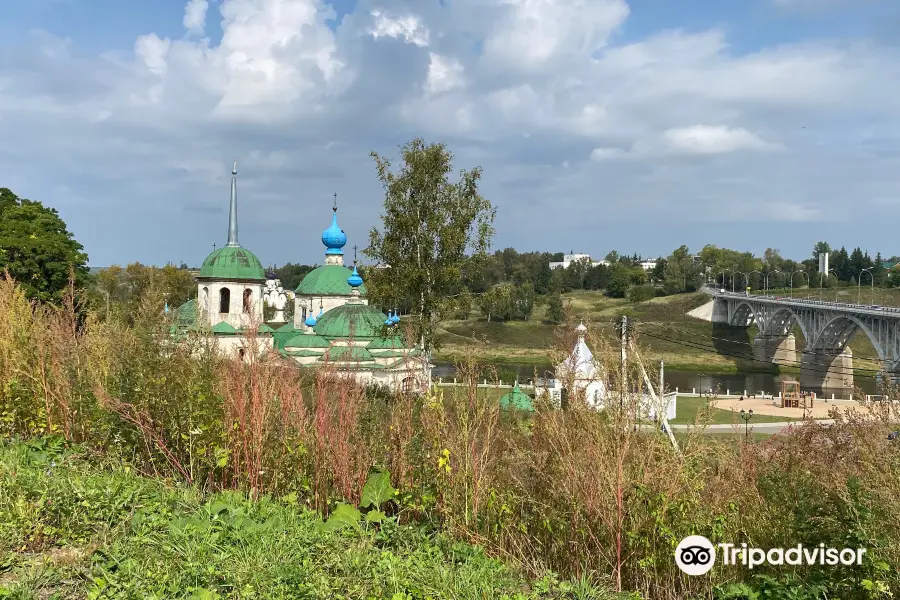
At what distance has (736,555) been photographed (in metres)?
5.02

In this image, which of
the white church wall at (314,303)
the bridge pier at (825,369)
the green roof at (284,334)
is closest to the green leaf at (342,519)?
the green roof at (284,334)

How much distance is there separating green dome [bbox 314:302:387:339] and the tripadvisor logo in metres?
26.7

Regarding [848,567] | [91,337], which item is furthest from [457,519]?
[91,337]

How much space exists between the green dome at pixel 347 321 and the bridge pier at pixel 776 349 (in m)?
50.8

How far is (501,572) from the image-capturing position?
4.77 metres

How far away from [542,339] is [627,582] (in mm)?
68403

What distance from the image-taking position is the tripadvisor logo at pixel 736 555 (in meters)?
4.72

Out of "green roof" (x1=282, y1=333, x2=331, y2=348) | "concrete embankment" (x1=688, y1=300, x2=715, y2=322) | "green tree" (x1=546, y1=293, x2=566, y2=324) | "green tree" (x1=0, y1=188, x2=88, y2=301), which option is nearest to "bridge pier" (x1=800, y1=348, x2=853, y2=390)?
"green tree" (x1=546, y1=293, x2=566, y2=324)

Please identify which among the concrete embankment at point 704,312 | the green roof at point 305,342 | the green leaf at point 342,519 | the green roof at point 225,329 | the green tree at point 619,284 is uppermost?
the green tree at point 619,284

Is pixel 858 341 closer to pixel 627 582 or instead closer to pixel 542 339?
pixel 542 339

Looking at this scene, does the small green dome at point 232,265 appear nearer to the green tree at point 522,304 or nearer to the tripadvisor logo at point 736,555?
the tripadvisor logo at point 736,555

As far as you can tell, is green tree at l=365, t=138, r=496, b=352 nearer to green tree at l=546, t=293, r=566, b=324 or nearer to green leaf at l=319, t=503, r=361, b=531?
green leaf at l=319, t=503, r=361, b=531

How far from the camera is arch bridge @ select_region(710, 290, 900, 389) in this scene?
51.5 m

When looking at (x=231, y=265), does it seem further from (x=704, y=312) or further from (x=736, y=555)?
(x=704, y=312)
